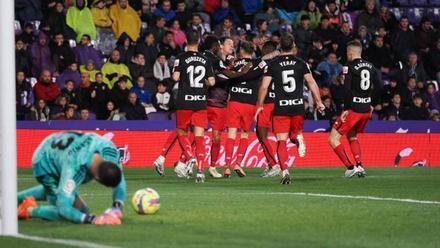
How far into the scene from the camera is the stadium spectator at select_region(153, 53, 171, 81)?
28625 millimetres

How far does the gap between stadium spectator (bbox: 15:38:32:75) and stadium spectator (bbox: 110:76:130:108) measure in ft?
7.06

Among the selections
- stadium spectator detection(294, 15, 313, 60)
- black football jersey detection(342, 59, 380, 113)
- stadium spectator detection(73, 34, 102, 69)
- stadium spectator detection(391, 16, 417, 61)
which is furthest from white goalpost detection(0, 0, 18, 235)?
stadium spectator detection(391, 16, 417, 61)

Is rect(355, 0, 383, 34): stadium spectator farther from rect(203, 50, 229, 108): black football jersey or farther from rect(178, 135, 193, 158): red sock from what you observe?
rect(178, 135, 193, 158): red sock

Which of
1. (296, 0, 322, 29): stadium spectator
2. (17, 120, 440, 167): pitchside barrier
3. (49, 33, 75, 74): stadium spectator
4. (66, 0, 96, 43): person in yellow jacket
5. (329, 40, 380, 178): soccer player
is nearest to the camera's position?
(329, 40, 380, 178): soccer player

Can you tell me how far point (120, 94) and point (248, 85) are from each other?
6118 mm

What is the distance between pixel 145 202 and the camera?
1284cm

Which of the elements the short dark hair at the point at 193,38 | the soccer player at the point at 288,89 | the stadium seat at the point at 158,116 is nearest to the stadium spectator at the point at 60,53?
the stadium seat at the point at 158,116

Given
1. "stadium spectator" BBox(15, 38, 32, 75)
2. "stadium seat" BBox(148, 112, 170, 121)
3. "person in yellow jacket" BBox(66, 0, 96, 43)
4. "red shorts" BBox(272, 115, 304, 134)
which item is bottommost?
"stadium seat" BBox(148, 112, 170, 121)

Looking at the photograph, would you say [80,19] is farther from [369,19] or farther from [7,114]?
[7,114]

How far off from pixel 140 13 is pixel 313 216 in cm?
1807

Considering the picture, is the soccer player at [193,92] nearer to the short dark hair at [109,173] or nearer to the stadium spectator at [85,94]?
the stadium spectator at [85,94]

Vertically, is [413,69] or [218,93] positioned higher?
[218,93]

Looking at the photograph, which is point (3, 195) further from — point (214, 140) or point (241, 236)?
point (214, 140)

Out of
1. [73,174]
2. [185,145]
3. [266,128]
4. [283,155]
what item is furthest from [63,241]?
[266,128]
